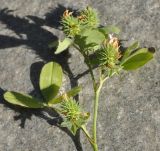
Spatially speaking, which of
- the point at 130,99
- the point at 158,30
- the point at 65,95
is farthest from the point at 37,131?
the point at 158,30

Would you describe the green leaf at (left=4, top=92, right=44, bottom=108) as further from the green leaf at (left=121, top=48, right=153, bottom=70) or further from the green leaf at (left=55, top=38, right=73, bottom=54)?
the green leaf at (left=121, top=48, right=153, bottom=70)

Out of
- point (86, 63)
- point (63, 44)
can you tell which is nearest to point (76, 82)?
point (86, 63)

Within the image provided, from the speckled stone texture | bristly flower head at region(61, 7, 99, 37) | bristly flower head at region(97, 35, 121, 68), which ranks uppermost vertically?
bristly flower head at region(61, 7, 99, 37)

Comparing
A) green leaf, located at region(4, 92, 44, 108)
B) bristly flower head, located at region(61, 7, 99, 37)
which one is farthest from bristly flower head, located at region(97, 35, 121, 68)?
green leaf, located at region(4, 92, 44, 108)

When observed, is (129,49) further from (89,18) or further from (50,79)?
(50,79)

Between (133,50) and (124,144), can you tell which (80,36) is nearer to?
(133,50)

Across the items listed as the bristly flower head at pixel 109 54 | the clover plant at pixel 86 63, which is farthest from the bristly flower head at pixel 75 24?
the bristly flower head at pixel 109 54

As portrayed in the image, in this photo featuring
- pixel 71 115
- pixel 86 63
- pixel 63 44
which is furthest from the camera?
pixel 86 63
